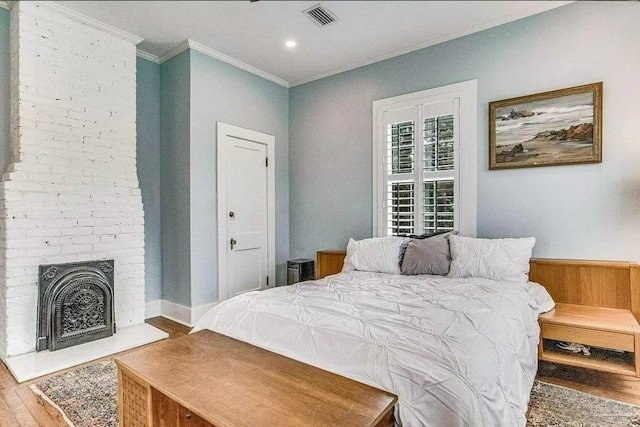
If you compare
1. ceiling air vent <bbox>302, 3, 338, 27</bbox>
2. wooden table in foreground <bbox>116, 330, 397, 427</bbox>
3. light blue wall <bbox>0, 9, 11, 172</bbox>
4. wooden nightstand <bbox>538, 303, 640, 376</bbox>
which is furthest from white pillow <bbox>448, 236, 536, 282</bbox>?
light blue wall <bbox>0, 9, 11, 172</bbox>

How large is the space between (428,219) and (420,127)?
2.98 feet

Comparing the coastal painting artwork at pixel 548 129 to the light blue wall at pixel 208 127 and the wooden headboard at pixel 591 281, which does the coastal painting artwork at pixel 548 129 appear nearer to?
the wooden headboard at pixel 591 281

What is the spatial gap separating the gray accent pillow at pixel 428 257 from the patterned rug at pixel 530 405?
953mm

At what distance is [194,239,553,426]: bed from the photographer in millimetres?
1186

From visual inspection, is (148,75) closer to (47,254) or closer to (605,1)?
(47,254)

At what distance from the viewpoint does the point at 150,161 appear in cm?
A: 369

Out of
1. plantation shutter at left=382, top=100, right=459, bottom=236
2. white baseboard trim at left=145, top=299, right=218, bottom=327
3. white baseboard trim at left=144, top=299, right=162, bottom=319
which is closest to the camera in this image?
plantation shutter at left=382, top=100, right=459, bottom=236

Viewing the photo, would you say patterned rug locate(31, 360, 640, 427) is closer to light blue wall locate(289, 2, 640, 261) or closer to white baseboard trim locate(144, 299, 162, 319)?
light blue wall locate(289, 2, 640, 261)

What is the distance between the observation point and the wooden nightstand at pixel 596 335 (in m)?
2.00

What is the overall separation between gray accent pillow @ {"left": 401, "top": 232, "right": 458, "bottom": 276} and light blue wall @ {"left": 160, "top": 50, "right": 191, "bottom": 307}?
2102mm

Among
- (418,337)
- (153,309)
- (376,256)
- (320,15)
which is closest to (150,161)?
(153,309)

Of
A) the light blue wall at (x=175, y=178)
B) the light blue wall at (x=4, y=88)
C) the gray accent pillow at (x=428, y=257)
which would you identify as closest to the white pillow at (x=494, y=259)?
the gray accent pillow at (x=428, y=257)

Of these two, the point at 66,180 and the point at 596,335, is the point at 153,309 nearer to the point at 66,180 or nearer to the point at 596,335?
the point at 66,180

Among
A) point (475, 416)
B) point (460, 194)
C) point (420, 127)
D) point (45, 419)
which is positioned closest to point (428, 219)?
point (460, 194)
